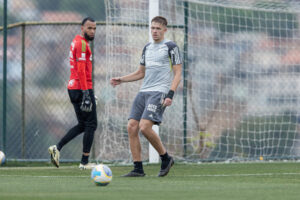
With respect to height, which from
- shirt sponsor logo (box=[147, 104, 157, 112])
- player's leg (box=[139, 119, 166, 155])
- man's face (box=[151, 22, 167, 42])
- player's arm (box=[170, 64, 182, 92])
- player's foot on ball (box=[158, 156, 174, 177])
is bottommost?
player's foot on ball (box=[158, 156, 174, 177])

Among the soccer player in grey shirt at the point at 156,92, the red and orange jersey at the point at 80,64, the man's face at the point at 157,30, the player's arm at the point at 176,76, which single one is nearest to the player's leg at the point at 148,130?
the soccer player in grey shirt at the point at 156,92

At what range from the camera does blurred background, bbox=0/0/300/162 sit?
12.9 meters

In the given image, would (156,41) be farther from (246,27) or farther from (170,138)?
(246,27)

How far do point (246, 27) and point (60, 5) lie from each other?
3488 millimetres

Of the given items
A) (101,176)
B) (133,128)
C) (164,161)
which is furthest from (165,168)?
(101,176)

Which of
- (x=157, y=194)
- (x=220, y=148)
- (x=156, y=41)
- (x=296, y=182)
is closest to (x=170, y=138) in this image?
(x=220, y=148)

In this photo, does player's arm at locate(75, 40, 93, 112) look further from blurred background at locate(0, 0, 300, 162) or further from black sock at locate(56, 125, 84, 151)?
blurred background at locate(0, 0, 300, 162)

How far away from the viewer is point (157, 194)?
6.43 metres

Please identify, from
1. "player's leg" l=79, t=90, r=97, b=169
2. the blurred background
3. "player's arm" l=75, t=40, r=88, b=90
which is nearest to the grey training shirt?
"player's arm" l=75, t=40, r=88, b=90

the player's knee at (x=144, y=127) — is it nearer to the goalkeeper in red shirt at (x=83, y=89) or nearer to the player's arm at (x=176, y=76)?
the player's arm at (x=176, y=76)

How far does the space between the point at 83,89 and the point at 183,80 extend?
318cm

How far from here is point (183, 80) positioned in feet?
43.4

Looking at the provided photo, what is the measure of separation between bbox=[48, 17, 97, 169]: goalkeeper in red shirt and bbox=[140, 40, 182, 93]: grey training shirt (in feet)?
4.75

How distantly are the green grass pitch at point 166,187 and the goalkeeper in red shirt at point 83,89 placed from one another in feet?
2.32
